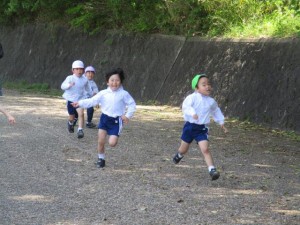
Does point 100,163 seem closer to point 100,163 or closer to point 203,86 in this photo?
point 100,163

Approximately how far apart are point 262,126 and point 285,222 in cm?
730

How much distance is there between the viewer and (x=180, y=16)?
1900 centimetres

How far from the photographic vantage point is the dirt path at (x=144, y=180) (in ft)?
19.7

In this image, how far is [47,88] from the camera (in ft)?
82.6

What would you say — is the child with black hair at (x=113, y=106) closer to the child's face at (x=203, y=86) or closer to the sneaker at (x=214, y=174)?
the child's face at (x=203, y=86)

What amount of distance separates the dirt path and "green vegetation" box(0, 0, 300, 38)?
10.1 feet

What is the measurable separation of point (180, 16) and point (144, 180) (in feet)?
39.5

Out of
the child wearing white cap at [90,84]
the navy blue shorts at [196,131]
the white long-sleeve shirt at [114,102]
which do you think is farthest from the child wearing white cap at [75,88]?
the navy blue shorts at [196,131]

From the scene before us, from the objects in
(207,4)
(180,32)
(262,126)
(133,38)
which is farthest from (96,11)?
(262,126)

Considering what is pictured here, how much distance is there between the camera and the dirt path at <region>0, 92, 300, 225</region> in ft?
19.7

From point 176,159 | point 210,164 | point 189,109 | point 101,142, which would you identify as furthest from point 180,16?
point 210,164

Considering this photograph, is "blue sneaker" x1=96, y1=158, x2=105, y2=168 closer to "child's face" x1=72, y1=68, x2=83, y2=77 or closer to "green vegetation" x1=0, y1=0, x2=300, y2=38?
"child's face" x1=72, y1=68, x2=83, y2=77

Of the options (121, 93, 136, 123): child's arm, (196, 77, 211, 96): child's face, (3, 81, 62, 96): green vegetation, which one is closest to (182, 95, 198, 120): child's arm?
(196, 77, 211, 96): child's face

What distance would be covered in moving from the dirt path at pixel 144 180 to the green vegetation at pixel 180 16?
10.1ft
